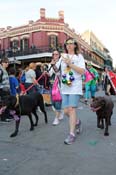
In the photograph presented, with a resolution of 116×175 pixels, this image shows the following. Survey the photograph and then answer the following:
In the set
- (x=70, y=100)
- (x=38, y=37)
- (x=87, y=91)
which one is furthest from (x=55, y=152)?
(x=38, y=37)

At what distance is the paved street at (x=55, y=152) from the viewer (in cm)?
484

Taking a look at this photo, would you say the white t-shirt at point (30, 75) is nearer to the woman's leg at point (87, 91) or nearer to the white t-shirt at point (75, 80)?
the white t-shirt at point (75, 80)

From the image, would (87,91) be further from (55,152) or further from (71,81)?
(55,152)

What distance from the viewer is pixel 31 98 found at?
25.7ft

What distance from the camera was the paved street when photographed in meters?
4.84

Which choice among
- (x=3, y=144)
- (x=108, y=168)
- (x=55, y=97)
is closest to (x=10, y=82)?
(x=55, y=97)

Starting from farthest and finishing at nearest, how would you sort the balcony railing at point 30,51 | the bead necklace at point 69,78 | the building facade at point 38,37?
1. the building facade at point 38,37
2. the balcony railing at point 30,51
3. the bead necklace at point 69,78

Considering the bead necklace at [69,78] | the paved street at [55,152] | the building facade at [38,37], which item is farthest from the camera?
the building facade at [38,37]

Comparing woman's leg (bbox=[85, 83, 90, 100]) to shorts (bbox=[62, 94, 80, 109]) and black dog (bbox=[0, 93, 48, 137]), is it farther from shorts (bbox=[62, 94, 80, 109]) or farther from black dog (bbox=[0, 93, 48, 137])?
shorts (bbox=[62, 94, 80, 109])

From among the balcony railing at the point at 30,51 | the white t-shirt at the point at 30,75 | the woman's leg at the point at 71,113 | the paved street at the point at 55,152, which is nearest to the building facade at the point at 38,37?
the balcony railing at the point at 30,51

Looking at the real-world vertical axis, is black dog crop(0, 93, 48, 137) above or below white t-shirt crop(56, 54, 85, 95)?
below

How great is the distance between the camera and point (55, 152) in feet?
18.7

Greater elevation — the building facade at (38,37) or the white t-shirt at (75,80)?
the building facade at (38,37)

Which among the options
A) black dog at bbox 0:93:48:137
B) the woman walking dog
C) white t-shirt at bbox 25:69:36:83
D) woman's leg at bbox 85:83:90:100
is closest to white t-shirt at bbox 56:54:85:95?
the woman walking dog
